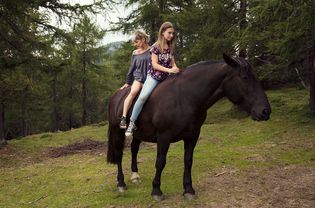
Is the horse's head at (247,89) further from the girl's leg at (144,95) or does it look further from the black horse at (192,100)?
the girl's leg at (144,95)

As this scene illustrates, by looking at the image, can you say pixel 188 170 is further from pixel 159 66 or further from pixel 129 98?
pixel 159 66

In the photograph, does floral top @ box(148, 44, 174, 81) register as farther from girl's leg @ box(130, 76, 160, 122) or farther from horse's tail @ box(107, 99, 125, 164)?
horse's tail @ box(107, 99, 125, 164)

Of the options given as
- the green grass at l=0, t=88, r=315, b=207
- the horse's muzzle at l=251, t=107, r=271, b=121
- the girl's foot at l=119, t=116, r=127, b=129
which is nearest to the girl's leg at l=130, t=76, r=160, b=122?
the girl's foot at l=119, t=116, r=127, b=129

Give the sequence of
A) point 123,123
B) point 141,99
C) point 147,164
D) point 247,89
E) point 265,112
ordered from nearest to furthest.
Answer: point 265,112 < point 247,89 < point 141,99 < point 123,123 < point 147,164

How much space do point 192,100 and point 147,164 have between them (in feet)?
12.2

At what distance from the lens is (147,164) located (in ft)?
29.0

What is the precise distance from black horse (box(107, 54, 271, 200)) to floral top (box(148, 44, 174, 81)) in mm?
139

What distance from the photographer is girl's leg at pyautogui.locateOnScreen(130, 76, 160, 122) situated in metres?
5.95

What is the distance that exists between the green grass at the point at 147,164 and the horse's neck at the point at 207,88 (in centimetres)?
166

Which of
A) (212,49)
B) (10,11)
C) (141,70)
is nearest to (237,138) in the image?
(212,49)

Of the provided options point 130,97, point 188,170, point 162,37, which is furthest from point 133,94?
point 188,170

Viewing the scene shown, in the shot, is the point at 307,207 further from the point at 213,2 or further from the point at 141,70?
the point at 213,2

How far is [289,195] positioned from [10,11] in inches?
429

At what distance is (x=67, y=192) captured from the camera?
714 centimetres
